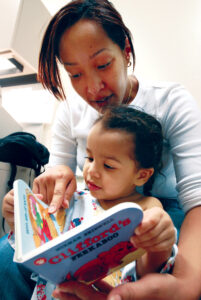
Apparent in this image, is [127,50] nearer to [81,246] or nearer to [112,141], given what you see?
[112,141]

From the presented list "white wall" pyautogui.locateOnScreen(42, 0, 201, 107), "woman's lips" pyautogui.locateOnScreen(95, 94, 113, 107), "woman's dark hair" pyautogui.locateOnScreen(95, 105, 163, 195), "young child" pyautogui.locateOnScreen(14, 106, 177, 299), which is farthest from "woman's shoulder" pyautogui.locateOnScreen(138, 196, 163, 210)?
"white wall" pyautogui.locateOnScreen(42, 0, 201, 107)

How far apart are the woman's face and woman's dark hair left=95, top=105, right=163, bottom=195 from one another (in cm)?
7

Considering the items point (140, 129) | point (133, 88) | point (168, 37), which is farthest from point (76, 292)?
point (168, 37)

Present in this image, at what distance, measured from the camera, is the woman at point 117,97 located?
1.72 ft

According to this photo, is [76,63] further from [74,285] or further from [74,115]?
[74,285]

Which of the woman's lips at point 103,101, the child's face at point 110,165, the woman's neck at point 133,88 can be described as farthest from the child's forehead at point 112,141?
the woman's neck at point 133,88

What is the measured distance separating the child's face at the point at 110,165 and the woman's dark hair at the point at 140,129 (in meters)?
0.02

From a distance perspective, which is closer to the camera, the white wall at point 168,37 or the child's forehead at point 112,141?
the child's forehead at point 112,141

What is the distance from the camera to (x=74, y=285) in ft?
1.17

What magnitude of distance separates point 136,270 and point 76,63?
59cm

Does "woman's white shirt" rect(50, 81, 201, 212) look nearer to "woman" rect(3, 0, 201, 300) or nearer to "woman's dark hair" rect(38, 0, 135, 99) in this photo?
"woman" rect(3, 0, 201, 300)

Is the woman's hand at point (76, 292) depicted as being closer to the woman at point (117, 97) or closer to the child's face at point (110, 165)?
the woman at point (117, 97)

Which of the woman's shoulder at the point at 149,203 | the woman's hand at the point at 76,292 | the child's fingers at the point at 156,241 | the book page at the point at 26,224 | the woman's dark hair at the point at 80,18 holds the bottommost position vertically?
the woman's shoulder at the point at 149,203

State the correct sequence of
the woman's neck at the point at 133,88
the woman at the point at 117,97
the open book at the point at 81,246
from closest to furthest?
the open book at the point at 81,246 < the woman at the point at 117,97 < the woman's neck at the point at 133,88
